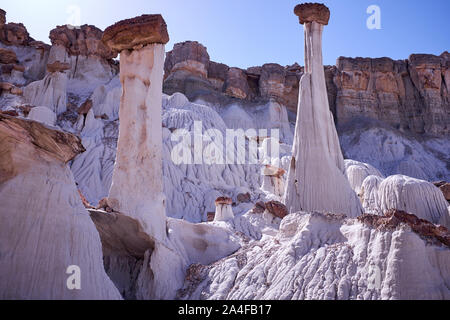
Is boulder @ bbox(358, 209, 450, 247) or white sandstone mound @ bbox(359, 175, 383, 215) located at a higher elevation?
white sandstone mound @ bbox(359, 175, 383, 215)

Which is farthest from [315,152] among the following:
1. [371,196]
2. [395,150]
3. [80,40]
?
[80,40]

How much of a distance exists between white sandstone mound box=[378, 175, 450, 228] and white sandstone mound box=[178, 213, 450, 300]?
21.3 ft

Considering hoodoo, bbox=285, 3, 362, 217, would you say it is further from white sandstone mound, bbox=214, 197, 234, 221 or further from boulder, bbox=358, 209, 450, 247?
boulder, bbox=358, 209, 450, 247

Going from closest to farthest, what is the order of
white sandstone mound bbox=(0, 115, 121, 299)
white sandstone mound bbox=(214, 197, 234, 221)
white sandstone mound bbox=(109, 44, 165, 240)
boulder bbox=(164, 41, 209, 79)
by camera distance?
white sandstone mound bbox=(0, 115, 121, 299)
white sandstone mound bbox=(109, 44, 165, 240)
white sandstone mound bbox=(214, 197, 234, 221)
boulder bbox=(164, 41, 209, 79)

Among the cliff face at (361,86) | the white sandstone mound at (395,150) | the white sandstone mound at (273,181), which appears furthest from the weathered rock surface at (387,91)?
the white sandstone mound at (273,181)

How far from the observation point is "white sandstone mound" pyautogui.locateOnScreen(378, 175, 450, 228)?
45.3ft

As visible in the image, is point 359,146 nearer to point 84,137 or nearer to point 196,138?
point 196,138

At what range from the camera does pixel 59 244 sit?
5.99 m

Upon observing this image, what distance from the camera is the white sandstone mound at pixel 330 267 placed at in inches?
260

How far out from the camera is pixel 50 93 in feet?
96.1

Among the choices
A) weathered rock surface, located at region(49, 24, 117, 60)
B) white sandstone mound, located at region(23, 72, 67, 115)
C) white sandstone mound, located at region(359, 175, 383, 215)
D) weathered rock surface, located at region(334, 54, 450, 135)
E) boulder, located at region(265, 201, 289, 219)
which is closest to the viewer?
boulder, located at region(265, 201, 289, 219)

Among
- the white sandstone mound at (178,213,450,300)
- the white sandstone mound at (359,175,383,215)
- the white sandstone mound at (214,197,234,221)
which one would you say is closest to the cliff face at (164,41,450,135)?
the white sandstone mound at (359,175,383,215)

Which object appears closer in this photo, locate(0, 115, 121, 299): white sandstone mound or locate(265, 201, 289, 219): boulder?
locate(0, 115, 121, 299): white sandstone mound

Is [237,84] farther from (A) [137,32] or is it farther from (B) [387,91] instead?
(A) [137,32]
